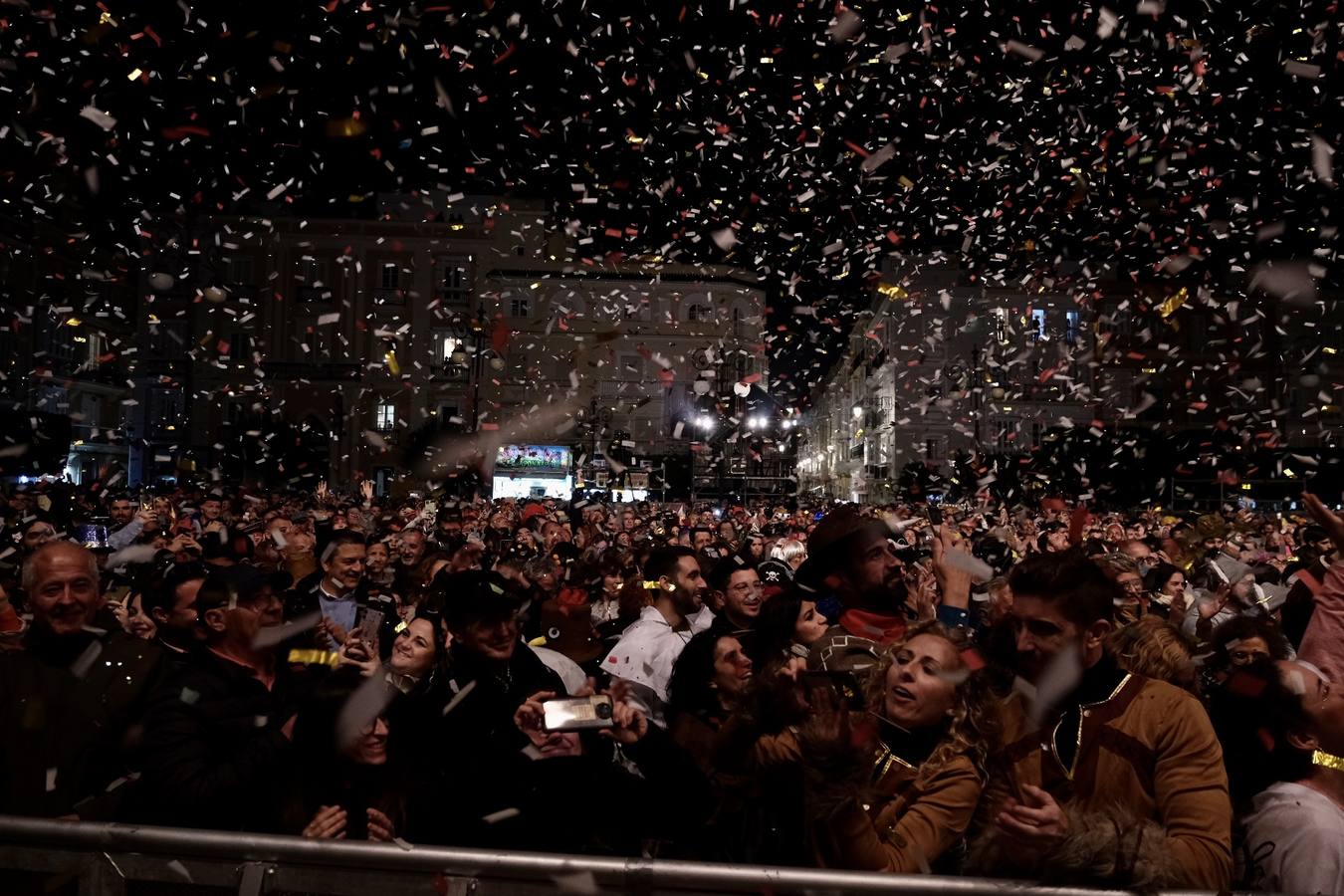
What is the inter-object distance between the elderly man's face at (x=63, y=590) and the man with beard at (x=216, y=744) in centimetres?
55

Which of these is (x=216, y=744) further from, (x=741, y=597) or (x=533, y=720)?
(x=741, y=597)

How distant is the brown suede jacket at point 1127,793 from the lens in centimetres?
212

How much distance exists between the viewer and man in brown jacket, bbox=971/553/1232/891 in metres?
2.12

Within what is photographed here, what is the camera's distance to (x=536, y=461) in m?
43.5

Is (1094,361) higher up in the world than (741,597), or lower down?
higher up

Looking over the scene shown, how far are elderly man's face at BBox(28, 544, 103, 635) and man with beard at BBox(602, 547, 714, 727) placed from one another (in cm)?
213

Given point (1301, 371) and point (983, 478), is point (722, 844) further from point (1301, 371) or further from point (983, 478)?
point (1301, 371)

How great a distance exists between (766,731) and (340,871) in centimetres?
115

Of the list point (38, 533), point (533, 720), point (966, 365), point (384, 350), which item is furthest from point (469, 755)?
point (384, 350)

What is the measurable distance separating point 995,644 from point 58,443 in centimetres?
2641

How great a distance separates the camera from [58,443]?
942 inches

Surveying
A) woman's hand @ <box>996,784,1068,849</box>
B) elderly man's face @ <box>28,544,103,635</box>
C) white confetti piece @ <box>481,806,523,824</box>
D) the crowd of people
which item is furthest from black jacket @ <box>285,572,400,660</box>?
woman's hand @ <box>996,784,1068,849</box>

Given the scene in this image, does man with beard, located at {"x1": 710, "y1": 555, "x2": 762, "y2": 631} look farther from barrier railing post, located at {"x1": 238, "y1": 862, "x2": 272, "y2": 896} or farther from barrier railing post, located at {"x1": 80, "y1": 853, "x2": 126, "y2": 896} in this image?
barrier railing post, located at {"x1": 80, "y1": 853, "x2": 126, "y2": 896}

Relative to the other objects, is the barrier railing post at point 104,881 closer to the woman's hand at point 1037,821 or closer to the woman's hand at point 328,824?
the woman's hand at point 328,824
